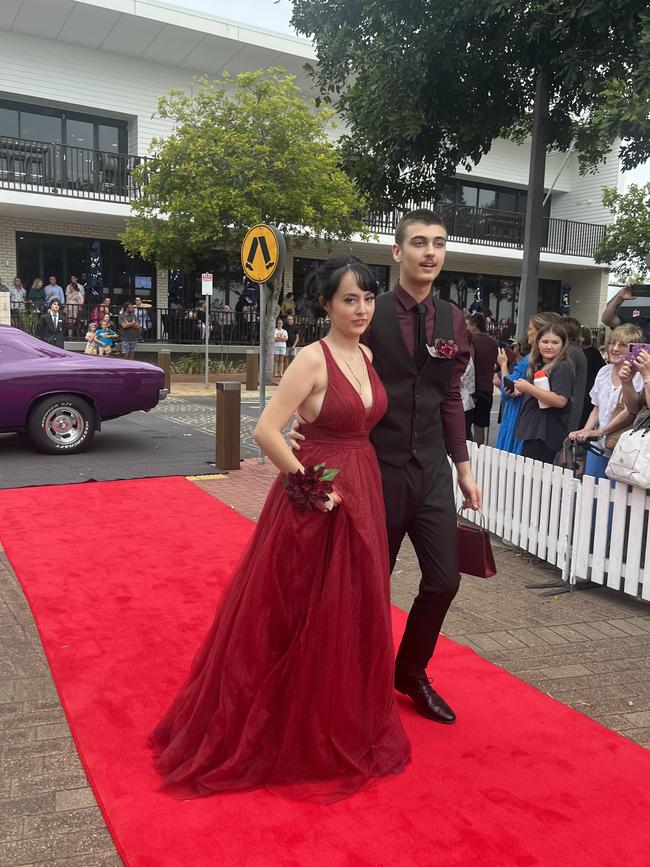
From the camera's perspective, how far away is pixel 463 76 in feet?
27.6

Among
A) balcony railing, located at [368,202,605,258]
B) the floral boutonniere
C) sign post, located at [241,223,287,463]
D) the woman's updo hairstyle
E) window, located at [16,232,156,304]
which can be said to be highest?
balcony railing, located at [368,202,605,258]

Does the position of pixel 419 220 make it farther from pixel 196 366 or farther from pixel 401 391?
pixel 196 366

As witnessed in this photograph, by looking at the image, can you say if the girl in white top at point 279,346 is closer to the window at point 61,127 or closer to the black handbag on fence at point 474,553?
the window at point 61,127

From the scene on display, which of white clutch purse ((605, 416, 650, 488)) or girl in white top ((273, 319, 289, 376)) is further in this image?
girl in white top ((273, 319, 289, 376))

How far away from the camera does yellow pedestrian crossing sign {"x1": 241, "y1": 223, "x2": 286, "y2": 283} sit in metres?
8.38

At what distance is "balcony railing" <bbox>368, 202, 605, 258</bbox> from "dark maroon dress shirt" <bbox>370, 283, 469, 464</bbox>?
22.2 m

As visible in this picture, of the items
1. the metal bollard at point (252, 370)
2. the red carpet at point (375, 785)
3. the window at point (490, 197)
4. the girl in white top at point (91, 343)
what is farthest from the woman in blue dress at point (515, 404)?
the window at point (490, 197)

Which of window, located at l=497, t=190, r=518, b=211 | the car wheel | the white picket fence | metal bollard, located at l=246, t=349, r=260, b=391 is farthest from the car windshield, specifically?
window, located at l=497, t=190, r=518, b=211

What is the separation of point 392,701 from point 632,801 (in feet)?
2.96

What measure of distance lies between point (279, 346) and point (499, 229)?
11709mm

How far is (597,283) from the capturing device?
3203cm

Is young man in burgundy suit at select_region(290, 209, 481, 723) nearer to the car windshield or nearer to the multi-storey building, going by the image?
the car windshield

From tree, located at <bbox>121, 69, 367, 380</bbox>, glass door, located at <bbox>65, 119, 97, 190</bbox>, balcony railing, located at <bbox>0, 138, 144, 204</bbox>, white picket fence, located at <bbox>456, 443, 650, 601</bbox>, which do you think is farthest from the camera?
glass door, located at <bbox>65, 119, 97, 190</bbox>

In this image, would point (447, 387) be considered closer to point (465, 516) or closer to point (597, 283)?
point (465, 516)
